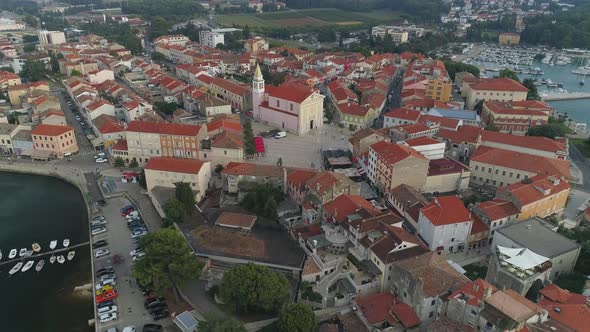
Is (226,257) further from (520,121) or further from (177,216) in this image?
(520,121)

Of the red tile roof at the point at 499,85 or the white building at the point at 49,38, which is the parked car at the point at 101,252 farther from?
the white building at the point at 49,38

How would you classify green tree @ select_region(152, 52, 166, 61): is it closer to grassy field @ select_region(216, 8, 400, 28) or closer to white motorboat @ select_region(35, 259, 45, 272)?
grassy field @ select_region(216, 8, 400, 28)

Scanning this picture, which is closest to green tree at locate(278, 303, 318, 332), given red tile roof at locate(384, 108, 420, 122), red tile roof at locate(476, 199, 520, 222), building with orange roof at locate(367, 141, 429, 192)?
red tile roof at locate(476, 199, 520, 222)

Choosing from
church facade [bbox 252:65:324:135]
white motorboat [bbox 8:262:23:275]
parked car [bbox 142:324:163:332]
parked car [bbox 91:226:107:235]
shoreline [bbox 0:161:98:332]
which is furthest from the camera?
church facade [bbox 252:65:324:135]

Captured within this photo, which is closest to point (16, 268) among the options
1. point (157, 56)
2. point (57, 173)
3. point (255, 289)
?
point (57, 173)

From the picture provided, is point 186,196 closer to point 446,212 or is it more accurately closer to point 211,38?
point 446,212

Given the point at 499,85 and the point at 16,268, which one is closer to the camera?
the point at 16,268

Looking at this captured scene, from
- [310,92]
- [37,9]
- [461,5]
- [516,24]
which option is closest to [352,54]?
[310,92]

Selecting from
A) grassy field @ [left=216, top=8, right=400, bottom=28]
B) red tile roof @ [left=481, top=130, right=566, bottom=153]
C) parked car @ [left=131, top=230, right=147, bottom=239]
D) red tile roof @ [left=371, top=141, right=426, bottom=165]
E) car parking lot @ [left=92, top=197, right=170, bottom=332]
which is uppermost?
grassy field @ [left=216, top=8, right=400, bottom=28]
